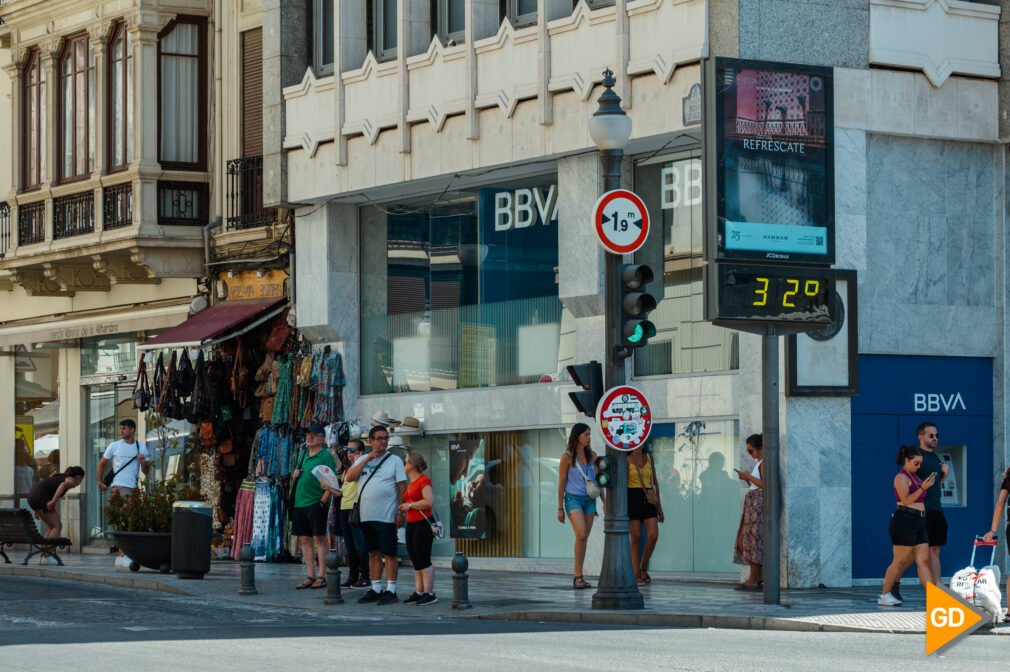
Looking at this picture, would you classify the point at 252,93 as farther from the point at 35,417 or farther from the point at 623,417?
the point at 623,417

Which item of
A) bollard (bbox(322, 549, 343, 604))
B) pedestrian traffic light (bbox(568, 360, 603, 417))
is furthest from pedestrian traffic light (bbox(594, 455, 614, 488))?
bollard (bbox(322, 549, 343, 604))

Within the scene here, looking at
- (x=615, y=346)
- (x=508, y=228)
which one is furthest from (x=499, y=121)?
(x=615, y=346)

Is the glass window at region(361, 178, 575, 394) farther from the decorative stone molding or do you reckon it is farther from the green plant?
the decorative stone molding

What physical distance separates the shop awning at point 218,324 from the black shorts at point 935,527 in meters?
12.3

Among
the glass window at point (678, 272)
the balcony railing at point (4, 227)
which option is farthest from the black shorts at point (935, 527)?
the balcony railing at point (4, 227)

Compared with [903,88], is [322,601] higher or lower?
lower

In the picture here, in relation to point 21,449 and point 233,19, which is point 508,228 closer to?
point 233,19

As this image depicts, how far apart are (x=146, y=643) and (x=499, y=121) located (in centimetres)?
1098

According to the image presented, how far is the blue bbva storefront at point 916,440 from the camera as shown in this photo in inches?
870

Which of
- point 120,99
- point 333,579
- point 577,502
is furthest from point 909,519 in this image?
point 120,99

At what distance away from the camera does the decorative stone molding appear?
73.6 ft

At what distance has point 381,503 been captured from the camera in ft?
65.2

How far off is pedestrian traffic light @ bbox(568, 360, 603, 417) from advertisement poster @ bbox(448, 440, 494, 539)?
299 inches

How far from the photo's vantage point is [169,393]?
2941 centimetres
